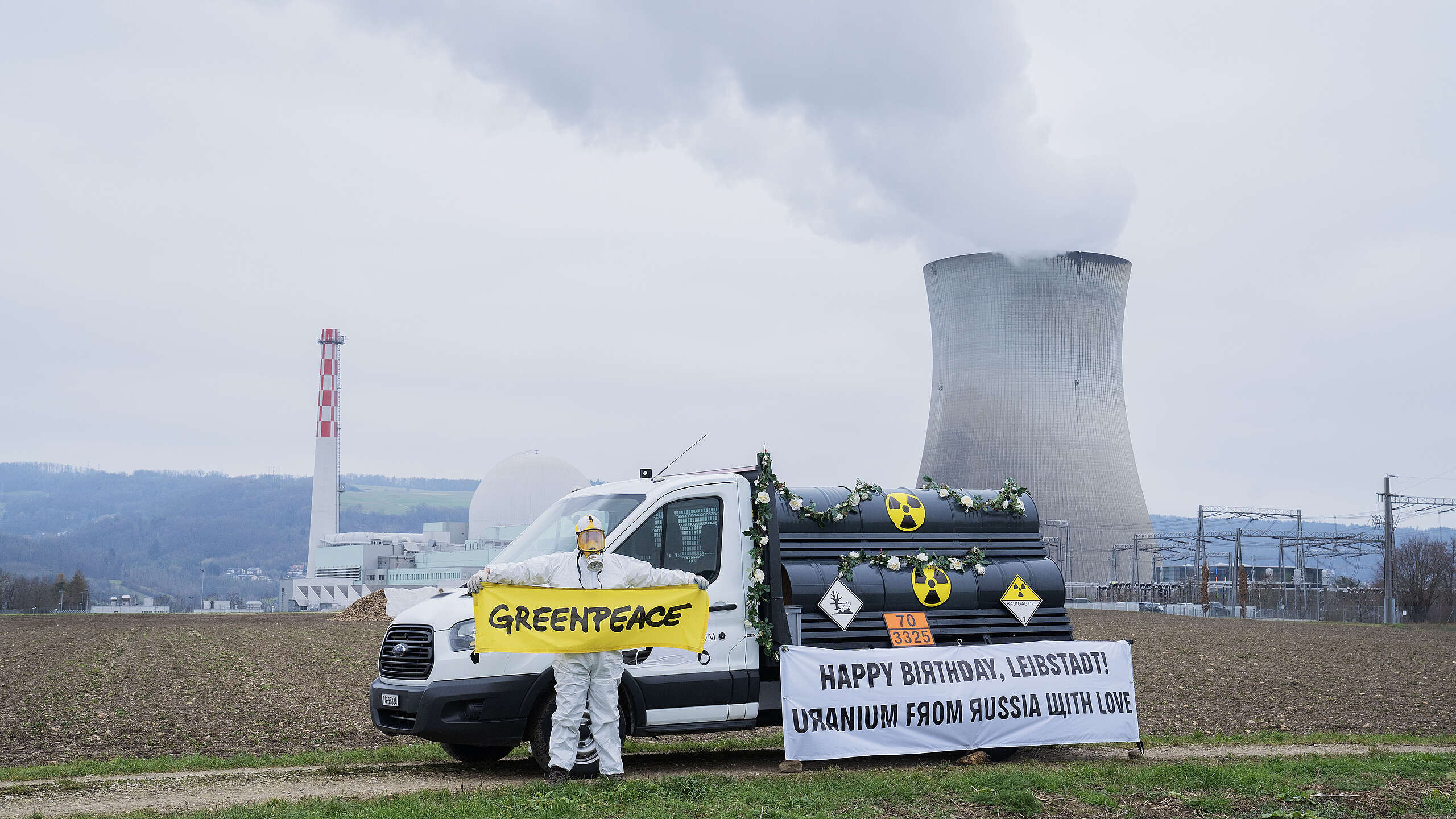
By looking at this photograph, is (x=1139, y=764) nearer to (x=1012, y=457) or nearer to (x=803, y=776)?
(x=803, y=776)

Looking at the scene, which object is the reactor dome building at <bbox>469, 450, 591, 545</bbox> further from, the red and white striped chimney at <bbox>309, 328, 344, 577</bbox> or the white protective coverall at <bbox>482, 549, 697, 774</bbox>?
the white protective coverall at <bbox>482, 549, 697, 774</bbox>

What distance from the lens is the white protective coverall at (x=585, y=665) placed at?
26.8 feet

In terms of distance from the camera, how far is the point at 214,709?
45.6ft

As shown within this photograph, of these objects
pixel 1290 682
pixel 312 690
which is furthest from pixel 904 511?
pixel 1290 682

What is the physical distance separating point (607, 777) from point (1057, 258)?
44.2m

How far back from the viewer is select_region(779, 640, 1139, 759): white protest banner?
8.98 meters

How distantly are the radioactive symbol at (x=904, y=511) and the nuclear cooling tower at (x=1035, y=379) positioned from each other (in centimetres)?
3978

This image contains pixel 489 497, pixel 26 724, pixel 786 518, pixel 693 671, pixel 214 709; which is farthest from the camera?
pixel 489 497

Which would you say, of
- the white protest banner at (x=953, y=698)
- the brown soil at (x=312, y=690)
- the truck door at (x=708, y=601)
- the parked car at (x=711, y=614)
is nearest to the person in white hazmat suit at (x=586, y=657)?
the parked car at (x=711, y=614)

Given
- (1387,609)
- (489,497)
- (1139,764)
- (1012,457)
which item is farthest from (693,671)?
(489,497)

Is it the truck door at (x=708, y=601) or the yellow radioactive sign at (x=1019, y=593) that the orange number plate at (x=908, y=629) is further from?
the truck door at (x=708, y=601)

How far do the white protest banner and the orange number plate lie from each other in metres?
0.31

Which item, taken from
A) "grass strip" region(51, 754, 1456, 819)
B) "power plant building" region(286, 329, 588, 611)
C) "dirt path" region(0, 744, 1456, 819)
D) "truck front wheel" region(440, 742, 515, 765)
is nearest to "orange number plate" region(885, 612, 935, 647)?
"dirt path" region(0, 744, 1456, 819)

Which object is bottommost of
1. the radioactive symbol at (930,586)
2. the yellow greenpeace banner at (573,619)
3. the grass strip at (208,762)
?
the grass strip at (208,762)
